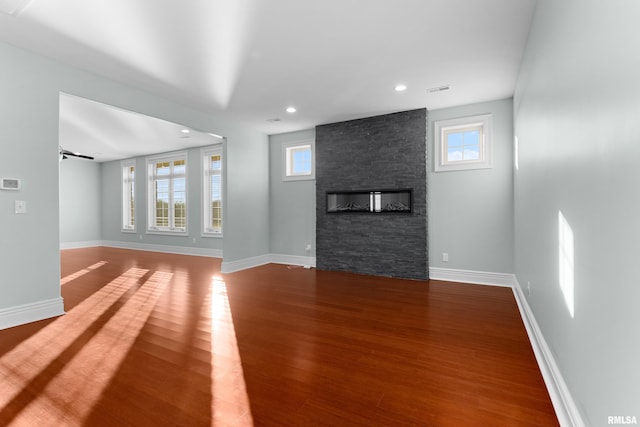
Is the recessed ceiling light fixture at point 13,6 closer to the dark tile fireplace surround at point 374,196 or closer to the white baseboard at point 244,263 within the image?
the white baseboard at point 244,263

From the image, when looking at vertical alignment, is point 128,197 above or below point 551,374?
above

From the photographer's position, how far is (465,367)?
2.19 meters

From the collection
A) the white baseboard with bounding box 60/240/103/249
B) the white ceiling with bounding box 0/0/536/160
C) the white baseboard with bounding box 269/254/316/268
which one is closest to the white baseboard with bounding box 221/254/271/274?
the white baseboard with bounding box 269/254/316/268

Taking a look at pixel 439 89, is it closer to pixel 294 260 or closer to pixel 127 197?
pixel 294 260

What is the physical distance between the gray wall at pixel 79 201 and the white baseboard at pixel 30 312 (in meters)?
7.52

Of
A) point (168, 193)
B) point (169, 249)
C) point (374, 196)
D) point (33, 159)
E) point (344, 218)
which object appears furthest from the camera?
point (168, 193)

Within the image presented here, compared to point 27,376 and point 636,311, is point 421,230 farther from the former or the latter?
point 27,376

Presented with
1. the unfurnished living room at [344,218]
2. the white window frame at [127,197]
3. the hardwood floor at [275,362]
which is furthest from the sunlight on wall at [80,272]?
the white window frame at [127,197]

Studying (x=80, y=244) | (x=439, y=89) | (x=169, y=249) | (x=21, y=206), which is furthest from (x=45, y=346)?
(x=80, y=244)

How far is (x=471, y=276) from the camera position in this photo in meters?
4.69

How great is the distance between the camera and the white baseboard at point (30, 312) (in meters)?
2.87

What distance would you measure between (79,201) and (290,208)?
7.52 metres

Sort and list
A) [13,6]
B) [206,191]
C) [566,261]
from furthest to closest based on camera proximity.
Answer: [206,191]
[13,6]
[566,261]

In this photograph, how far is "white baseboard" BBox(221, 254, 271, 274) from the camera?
18.0ft
